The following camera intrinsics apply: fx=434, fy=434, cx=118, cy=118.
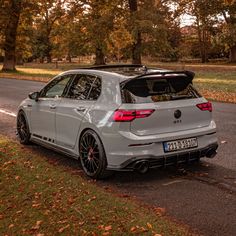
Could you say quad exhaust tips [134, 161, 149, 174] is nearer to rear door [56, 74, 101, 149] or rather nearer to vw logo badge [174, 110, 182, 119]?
vw logo badge [174, 110, 182, 119]

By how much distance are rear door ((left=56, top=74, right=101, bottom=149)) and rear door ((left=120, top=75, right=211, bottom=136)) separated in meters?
0.72

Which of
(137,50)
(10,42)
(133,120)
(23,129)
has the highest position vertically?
(10,42)

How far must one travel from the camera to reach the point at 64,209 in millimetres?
5301

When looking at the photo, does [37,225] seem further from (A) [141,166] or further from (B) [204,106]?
(B) [204,106]

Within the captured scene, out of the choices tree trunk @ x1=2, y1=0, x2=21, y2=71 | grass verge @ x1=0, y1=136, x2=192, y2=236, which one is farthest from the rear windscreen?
tree trunk @ x1=2, y1=0, x2=21, y2=71

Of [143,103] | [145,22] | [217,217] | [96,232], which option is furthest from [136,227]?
[145,22]

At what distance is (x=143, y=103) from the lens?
6078 millimetres

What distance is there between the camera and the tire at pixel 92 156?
6238mm

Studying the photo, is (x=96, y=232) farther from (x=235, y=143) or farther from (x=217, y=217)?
(x=235, y=143)

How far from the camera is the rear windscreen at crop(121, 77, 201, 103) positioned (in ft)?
20.2

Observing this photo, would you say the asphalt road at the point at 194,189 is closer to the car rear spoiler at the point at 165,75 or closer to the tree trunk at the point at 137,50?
the car rear spoiler at the point at 165,75

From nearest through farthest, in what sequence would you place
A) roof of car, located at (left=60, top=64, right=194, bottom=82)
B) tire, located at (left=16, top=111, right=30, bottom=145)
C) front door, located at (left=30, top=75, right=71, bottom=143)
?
roof of car, located at (left=60, top=64, right=194, bottom=82) → front door, located at (left=30, top=75, right=71, bottom=143) → tire, located at (left=16, top=111, right=30, bottom=145)

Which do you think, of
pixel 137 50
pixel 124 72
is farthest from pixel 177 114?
pixel 137 50

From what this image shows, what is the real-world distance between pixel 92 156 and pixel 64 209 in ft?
4.31
